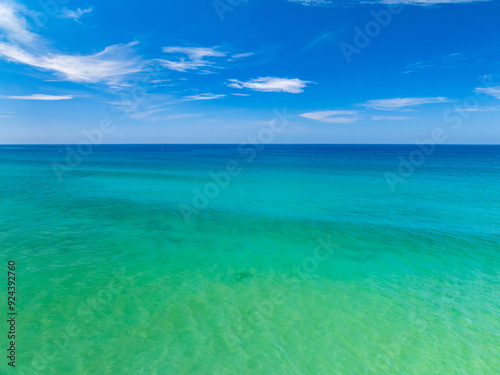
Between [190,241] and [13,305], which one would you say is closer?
[13,305]

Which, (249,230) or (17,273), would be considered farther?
(249,230)

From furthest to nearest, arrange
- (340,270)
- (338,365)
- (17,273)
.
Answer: (340,270) → (17,273) → (338,365)

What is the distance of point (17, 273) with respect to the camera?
39.7 feet

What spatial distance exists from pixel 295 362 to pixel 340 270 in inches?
255

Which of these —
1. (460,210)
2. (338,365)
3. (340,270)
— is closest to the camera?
(338,365)

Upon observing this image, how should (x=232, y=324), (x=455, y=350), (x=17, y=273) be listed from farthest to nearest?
(x=17, y=273) → (x=232, y=324) → (x=455, y=350)

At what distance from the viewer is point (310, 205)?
27297 mm

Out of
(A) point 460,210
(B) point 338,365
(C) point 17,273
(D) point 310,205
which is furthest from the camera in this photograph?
(D) point 310,205

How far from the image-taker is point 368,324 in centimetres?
925

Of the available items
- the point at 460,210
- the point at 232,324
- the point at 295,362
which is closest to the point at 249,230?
the point at 232,324

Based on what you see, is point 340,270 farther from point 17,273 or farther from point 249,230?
point 17,273

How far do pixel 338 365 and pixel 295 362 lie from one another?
1242 mm

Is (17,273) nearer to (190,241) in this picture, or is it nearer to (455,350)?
(190,241)

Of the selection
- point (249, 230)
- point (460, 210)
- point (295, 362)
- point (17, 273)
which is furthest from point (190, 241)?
point (460, 210)
